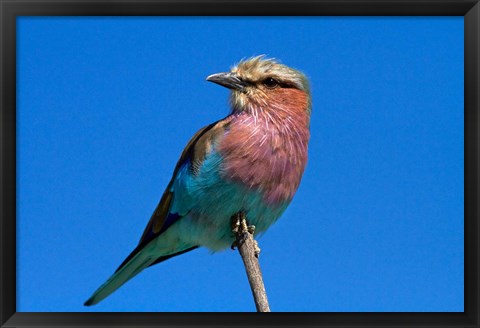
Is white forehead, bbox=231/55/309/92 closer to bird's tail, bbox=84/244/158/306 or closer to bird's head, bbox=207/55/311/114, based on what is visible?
bird's head, bbox=207/55/311/114

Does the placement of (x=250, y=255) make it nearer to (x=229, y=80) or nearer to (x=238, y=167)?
(x=238, y=167)

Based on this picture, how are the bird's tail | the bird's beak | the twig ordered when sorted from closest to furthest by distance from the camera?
the twig, the bird's beak, the bird's tail

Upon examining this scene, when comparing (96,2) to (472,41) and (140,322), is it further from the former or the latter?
(472,41)

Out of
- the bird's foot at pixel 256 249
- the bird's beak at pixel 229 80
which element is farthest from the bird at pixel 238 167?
the bird's foot at pixel 256 249

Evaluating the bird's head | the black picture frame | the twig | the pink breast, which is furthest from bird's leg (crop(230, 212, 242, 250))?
the black picture frame

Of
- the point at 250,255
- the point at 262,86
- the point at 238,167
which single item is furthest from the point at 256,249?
the point at 262,86
